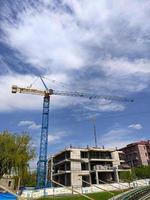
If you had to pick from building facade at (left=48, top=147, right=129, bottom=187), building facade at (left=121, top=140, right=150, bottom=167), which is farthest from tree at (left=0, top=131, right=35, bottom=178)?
building facade at (left=121, top=140, right=150, bottom=167)

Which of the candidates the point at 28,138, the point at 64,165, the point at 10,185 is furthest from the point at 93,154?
the point at 28,138

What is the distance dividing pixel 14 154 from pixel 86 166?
134 feet

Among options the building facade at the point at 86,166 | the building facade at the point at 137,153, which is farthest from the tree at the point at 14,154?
the building facade at the point at 137,153

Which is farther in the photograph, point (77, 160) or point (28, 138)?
point (77, 160)

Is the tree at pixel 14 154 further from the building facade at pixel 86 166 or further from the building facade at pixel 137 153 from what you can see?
the building facade at pixel 137 153

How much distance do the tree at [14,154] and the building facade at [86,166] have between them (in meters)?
30.2

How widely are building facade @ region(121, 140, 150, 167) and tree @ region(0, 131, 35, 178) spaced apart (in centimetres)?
8563

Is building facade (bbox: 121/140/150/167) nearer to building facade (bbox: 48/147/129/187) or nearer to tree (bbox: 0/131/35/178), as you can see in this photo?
building facade (bbox: 48/147/129/187)

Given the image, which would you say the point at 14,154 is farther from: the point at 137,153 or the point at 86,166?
the point at 137,153

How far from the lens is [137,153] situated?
5187 inches

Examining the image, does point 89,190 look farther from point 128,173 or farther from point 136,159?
point 136,159

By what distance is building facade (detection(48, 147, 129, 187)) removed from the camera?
84875mm

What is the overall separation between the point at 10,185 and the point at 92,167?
100ft

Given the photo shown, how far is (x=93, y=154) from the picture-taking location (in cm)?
9269
